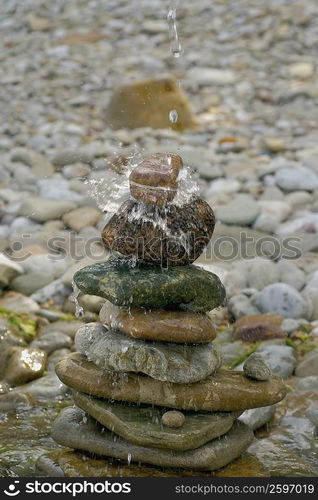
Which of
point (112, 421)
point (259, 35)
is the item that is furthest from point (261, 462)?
point (259, 35)

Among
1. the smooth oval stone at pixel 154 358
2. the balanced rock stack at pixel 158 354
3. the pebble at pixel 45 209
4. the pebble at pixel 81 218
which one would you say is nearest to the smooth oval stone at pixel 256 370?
the balanced rock stack at pixel 158 354

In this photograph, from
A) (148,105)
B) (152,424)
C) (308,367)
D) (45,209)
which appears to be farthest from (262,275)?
(148,105)

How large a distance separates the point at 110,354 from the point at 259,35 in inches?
535

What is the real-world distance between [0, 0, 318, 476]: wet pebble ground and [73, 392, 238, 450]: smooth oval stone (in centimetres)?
21

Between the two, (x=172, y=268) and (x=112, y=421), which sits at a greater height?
(x=172, y=268)

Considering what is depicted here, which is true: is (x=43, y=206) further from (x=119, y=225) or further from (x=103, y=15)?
(x=103, y=15)

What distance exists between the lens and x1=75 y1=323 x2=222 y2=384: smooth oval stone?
4.51 m

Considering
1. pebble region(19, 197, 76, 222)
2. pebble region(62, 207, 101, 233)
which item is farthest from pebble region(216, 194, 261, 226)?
pebble region(19, 197, 76, 222)

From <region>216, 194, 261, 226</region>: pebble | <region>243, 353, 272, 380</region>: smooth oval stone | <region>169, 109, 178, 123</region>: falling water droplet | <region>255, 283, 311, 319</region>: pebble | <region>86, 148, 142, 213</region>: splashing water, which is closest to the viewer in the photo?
<region>243, 353, 272, 380</region>: smooth oval stone

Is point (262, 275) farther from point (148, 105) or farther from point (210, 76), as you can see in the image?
point (210, 76)

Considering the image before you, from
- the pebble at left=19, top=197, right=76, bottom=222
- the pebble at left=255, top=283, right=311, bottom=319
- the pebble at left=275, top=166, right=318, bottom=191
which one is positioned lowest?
the pebble at left=275, top=166, right=318, bottom=191

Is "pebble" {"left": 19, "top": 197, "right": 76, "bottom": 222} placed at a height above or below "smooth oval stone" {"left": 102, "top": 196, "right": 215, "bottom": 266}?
below

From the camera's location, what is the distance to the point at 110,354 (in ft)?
14.9

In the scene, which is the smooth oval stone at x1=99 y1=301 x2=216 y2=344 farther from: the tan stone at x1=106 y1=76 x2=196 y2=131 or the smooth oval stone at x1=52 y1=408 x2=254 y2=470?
the tan stone at x1=106 y1=76 x2=196 y2=131
